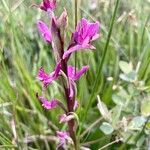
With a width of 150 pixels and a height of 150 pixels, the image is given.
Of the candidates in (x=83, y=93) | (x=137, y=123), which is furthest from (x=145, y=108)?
(x=83, y=93)

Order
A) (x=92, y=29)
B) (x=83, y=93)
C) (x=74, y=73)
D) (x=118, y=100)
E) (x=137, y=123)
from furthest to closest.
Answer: (x=83, y=93) < (x=118, y=100) < (x=137, y=123) < (x=74, y=73) < (x=92, y=29)

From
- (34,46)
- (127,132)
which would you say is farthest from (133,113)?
(34,46)

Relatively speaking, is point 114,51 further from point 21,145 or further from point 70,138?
point 70,138

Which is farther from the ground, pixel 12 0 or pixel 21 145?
pixel 12 0

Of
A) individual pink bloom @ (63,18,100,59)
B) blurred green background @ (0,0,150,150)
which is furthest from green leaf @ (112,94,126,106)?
individual pink bloom @ (63,18,100,59)

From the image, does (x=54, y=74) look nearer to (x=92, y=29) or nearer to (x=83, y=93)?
(x=92, y=29)
